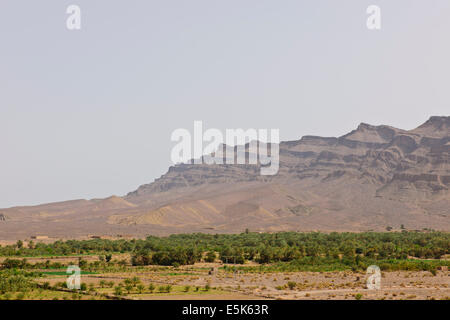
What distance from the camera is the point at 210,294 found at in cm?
3525

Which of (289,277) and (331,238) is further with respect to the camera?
(331,238)

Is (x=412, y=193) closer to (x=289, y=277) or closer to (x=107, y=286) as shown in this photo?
(x=289, y=277)

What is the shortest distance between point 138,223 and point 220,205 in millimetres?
41825

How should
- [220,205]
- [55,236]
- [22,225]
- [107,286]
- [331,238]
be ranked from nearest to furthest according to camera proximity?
[107,286], [331,238], [55,236], [22,225], [220,205]

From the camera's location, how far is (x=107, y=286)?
40.2 m

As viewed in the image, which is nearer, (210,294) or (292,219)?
(210,294)
